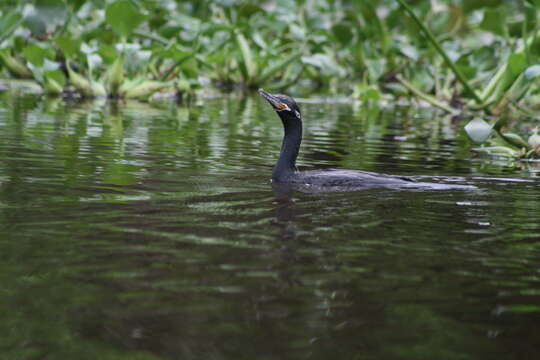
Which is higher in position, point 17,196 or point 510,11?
point 510,11

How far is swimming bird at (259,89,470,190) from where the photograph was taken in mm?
6312

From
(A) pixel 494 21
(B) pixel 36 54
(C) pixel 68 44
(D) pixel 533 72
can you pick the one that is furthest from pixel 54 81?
(D) pixel 533 72

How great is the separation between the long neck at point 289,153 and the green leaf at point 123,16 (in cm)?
572

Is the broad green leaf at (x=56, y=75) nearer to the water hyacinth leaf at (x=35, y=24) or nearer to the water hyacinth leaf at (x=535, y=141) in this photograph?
the water hyacinth leaf at (x=35, y=24)

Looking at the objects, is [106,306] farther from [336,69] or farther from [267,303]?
[336,69]

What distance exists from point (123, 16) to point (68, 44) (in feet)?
6.28

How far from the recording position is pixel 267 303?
3373 mm

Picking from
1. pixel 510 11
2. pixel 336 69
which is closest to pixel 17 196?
pixel 336 69

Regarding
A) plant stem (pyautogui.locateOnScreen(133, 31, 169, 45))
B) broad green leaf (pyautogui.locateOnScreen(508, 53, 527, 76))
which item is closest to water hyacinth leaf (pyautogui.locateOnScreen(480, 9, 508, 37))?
broad green leaf (pyautogui.locateOnScreen(508, 53, 527, 76))

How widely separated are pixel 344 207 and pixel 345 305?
210 cm

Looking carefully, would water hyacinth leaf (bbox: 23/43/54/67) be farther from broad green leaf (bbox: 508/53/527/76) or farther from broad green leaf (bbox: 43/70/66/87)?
broad green leaf (bbox: 508/53/527/76)

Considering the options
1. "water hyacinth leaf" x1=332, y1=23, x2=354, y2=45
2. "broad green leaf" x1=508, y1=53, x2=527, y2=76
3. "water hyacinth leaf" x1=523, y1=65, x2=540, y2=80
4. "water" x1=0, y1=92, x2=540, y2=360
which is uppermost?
"water hyacinth leaf" x1=332, y1=23, x2=354, y2=45

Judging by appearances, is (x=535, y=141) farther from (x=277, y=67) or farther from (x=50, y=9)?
(x=277, y=67)

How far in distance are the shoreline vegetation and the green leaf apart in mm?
16
